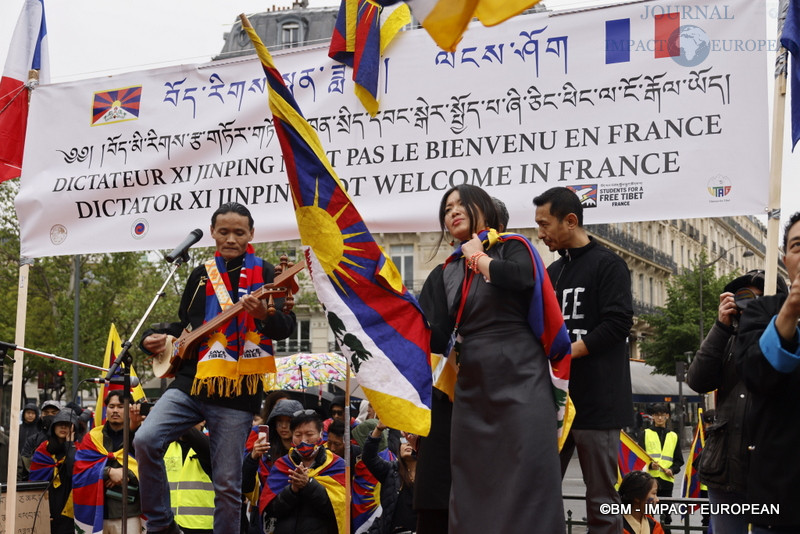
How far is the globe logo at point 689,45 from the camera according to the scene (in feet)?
21.1

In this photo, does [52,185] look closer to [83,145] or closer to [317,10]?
[83,145]

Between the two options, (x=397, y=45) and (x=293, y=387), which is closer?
(x=397, y=45)

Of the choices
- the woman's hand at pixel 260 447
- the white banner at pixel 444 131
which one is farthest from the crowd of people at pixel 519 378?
the white banner at pixel 444 131

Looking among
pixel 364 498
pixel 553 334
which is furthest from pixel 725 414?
pixel 364 498

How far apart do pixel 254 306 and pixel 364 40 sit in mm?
2492

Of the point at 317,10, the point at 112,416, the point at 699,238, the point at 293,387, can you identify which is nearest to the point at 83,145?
the point at 112,416

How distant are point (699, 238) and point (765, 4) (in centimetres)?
6915

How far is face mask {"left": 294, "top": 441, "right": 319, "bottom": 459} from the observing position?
7.90 m

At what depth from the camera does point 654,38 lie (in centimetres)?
659

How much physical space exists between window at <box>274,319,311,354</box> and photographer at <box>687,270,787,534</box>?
46.1m

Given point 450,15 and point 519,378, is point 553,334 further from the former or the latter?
point 450,15

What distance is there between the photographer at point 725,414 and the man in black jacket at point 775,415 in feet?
2.09

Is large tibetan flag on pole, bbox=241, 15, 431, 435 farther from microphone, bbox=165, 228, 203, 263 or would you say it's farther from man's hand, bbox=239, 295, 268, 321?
microphone, bbox=165, 228, 203, 263

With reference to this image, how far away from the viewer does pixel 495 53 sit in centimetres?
697
